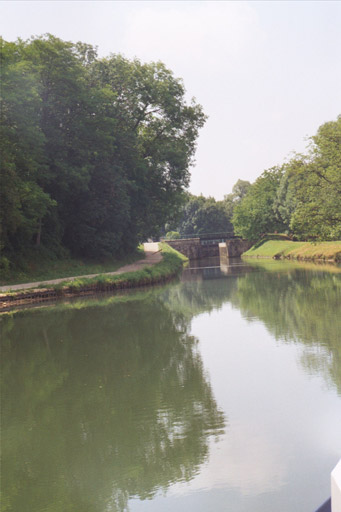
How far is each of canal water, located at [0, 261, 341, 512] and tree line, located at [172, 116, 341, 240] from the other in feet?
75.1

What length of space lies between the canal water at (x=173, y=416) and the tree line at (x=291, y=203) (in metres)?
22.9

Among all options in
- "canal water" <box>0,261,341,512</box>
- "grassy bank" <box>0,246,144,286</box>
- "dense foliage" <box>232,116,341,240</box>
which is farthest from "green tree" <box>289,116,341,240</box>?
"canal water" <box>0,261,341,512</box>

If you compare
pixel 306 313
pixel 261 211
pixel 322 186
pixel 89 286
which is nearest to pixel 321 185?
pixel 322 186

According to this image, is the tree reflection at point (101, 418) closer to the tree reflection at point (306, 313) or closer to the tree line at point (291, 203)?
the tree reflection at point (306, 313)

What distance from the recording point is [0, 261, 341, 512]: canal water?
18.3ft

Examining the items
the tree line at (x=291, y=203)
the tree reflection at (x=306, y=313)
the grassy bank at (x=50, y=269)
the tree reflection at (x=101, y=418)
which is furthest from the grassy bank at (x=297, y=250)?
the tree reflection at (x=101, y=418)

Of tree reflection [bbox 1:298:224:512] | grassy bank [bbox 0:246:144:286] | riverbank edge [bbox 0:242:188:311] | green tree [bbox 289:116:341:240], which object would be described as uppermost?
green tree [bbox 289:116:341:240]

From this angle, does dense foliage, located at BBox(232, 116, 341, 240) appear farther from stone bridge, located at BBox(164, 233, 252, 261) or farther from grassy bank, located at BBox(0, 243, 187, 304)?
stone bridge, located at BBox(164, 233, 252, 261)

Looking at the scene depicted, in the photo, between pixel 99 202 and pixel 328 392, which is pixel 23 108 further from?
pixel 328 392

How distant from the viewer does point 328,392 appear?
852 centimetres

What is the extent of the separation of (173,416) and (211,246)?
9139cm

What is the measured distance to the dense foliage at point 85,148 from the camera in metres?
28.4

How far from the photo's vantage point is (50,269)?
107ft

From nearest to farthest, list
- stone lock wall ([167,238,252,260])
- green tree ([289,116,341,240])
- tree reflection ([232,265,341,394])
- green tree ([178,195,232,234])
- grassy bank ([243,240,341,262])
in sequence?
tree reflection ([232,265,341,394]), green tree ([289,116,341,240]), grassy bank ([243,240,341,262]), stone lock wall ([167,238,252,260]), green tree ([178,195,232,234])
